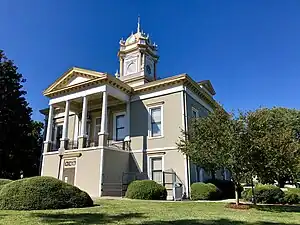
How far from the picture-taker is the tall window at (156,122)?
20.8 m

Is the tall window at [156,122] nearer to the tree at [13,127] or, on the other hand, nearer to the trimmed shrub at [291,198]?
the trimmed shrub at [291,198]

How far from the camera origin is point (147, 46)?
28.0 meters

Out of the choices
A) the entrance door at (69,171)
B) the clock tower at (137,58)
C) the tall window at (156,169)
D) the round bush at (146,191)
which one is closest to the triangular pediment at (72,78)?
the clock tower at (137,58)

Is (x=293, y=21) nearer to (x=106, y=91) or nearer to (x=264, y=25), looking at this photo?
(x=264, y=25)

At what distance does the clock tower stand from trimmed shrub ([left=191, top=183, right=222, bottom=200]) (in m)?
11.9

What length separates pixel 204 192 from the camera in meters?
17.0

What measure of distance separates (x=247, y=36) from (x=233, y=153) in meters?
7.06

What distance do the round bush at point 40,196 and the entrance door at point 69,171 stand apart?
8985mm

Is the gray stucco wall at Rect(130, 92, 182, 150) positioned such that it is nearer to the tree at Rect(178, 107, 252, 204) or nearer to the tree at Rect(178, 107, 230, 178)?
the tree at Rect(178, 107, 230, 178)

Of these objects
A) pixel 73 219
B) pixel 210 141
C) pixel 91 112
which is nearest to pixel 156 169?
pixel 91 112

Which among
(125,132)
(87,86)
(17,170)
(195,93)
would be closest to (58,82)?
(87,86)

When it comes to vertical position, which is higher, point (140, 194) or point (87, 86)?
point (87, 86)

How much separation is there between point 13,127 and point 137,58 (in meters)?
15.0

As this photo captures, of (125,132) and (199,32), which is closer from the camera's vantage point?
(199,32)
